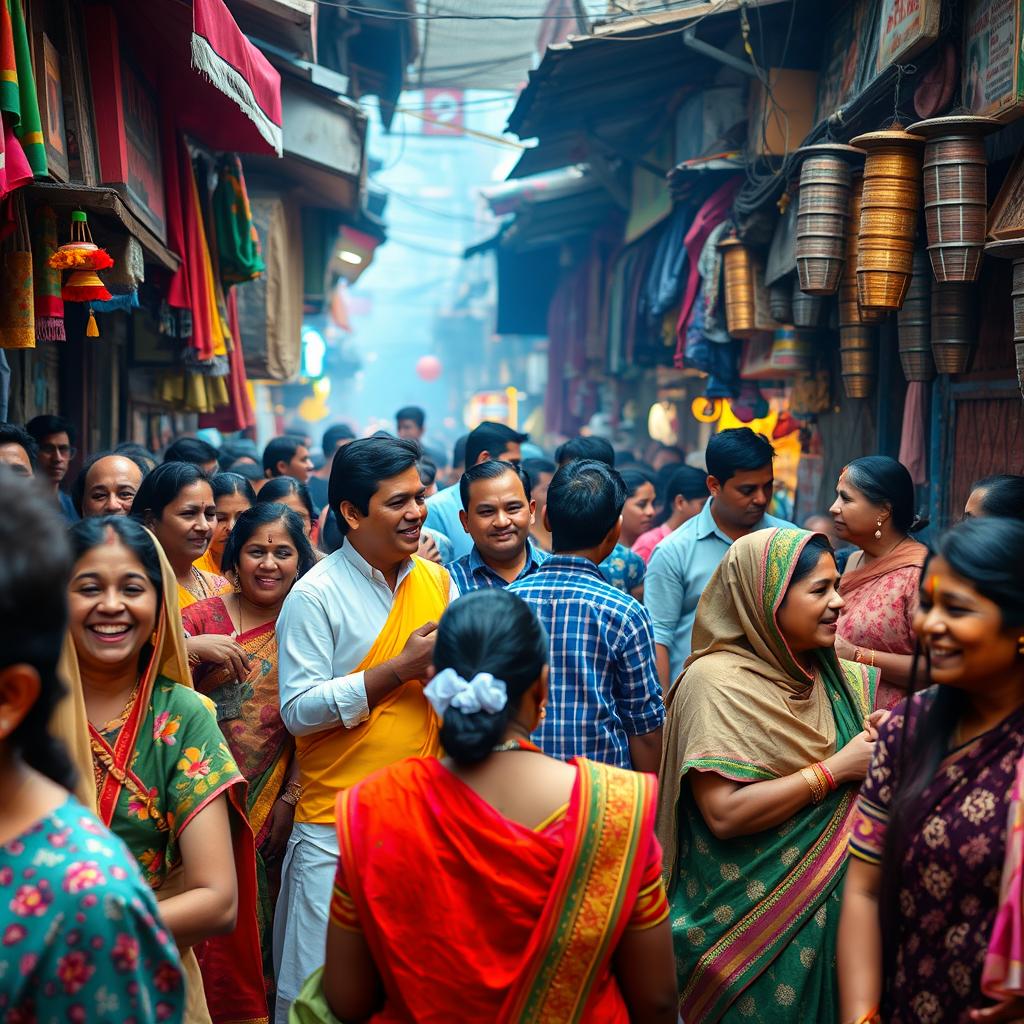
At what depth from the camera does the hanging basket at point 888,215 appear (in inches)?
215

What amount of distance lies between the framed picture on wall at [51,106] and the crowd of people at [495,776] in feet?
5.16

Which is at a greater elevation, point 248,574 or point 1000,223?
point 1000,223

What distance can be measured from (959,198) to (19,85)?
348 centimetres

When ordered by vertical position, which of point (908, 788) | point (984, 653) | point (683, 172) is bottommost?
point (908, 788)

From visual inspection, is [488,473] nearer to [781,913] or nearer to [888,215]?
[781,913]

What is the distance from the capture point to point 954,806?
7.55 feet

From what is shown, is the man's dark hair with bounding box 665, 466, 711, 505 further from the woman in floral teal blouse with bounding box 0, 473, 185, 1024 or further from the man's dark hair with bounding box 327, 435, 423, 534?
the woman in floral teal blouse with bounding box 0, 473, 185, 1024

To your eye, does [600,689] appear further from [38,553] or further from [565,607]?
[38,553]

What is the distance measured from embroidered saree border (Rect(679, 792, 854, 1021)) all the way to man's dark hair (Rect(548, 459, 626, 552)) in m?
1.04

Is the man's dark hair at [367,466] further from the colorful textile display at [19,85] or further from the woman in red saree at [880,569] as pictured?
the woman in red saree at [880,569]

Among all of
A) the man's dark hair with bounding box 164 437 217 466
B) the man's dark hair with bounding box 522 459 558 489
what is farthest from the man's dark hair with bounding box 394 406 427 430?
the man's dark hair with bounding box 164 437 217 466

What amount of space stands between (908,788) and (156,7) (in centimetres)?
531

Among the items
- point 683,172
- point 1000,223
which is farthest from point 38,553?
point 683,172

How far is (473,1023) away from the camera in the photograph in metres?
2.30
